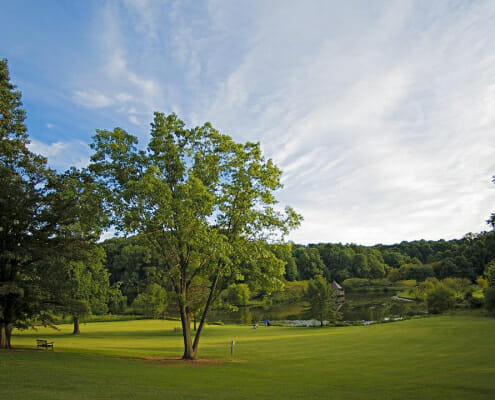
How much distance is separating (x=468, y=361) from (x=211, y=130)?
61.8ft

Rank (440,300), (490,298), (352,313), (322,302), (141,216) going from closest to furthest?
(141,216) < (490,298) < (322,302) < (440,300) < (352,313)

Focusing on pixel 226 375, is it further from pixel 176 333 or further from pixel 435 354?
pixel 176 333

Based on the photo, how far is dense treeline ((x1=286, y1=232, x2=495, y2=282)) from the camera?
102 meters

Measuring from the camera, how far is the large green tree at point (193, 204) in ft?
61.2

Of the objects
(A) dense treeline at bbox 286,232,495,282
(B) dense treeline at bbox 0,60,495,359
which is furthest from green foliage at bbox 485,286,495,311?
(A) dense treeline at bbox 286,232,495,282

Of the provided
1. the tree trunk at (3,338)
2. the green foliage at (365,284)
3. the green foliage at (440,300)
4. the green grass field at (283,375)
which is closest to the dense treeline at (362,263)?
the green foliage at (365,284)

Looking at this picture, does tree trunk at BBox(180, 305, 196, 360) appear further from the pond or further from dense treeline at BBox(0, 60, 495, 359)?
the pond

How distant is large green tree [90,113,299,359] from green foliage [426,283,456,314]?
43.1 m

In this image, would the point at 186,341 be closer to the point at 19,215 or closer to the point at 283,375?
the point at 283,375

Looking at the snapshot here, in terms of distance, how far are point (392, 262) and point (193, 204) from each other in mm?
159831

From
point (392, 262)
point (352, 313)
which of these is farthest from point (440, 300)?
point (392, 262)

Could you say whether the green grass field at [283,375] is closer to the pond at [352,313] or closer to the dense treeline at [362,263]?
the pond at [352,313]

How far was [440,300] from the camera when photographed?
52.9 m

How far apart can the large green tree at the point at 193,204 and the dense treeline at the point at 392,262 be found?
86.9 metres
